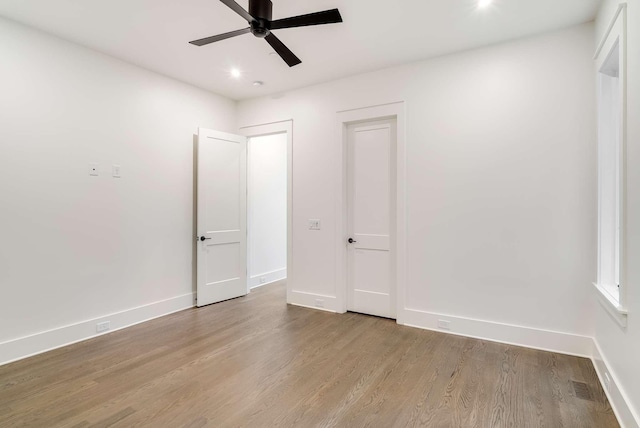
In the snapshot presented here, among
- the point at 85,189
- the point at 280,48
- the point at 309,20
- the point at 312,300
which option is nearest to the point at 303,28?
the point at 280,48

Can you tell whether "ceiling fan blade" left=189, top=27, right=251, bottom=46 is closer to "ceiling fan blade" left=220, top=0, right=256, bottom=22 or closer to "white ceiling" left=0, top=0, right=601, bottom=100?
"ceiling fan blade" left=220, top=0, right=256, bottom=22

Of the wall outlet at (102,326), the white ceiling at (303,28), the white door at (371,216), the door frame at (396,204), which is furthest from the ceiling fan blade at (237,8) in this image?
the wall outlet at (102,326)

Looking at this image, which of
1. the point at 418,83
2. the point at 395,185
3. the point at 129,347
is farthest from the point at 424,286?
the point at 129,347

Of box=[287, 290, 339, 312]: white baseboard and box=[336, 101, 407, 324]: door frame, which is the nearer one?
box=[336, 101, 407, 324]: door frame

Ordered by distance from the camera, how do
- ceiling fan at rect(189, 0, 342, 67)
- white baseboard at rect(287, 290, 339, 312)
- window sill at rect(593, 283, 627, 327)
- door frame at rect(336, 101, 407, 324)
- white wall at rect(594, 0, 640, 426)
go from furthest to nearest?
white baseboard at rect(287, 290, 339, 312) → door frame at rect(336, 101, 407, 324) → ceiling fan at rect(189, 0, 342, 67) → window sill at rect(593, 283, 627, 327) → white wall at rect(594, 0, 640, 426)

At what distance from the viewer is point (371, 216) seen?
387cm

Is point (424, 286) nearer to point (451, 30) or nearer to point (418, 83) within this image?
point (418, 83)

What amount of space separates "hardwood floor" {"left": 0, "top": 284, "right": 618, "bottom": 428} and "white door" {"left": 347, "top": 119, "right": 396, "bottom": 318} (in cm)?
54

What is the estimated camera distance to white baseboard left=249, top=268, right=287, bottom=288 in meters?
5.19

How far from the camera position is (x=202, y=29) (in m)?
2.86

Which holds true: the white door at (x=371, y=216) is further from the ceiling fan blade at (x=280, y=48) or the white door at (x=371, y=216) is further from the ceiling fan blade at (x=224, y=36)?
the ceiling fan blade at (x=224, y=36)

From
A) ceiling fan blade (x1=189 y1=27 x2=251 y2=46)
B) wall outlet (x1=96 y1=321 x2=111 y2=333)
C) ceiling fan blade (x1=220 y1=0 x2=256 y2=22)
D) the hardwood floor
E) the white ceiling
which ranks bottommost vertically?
the hardwood floor

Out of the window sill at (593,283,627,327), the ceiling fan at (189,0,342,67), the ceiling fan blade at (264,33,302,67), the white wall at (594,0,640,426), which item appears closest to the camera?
the white wall at (594,0,640,426)

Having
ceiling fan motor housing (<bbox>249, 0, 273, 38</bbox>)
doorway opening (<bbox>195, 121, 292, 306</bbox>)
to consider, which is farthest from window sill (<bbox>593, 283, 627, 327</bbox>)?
doorway opening (<bbox>195, 121, 292, 306</bbox>)
